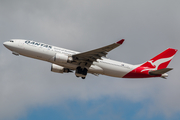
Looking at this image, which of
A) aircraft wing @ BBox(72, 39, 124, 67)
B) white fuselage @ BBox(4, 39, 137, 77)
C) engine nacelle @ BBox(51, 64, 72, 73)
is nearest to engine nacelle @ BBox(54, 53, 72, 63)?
white fuselage @ BBox(4, 39, 137, 77)

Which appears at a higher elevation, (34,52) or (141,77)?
(34,52)

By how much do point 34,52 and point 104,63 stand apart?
412 inches

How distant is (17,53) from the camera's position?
4141cm

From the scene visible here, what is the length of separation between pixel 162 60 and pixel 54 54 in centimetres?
1876

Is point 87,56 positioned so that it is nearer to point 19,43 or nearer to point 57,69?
point 57,69

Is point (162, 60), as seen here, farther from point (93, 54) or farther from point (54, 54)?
point (54, 54)

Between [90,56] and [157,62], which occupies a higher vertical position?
[157,62]

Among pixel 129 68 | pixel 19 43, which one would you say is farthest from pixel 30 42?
pixel 129 68

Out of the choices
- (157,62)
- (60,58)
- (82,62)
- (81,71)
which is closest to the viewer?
(60,58)

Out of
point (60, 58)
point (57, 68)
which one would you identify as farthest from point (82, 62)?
point (57, 68)

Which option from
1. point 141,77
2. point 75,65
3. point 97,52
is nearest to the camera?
point 97,52

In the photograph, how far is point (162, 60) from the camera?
4766 cm

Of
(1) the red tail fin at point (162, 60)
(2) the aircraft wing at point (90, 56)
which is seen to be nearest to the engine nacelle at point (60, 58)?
(2) the aircraft wing at point (90, 56)

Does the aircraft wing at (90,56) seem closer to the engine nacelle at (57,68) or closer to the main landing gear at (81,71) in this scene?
the main landing gear at (81,71)
